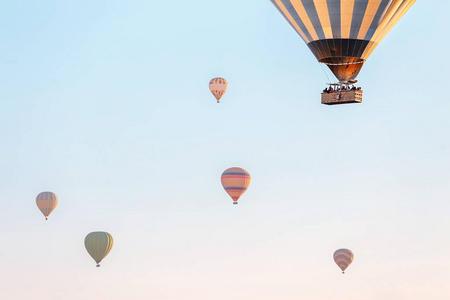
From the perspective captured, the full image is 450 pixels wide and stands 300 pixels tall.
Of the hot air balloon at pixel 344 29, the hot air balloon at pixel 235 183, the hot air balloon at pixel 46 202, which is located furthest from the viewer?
the hot air balloon at pixel 46 202

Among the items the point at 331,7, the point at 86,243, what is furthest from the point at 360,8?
the point at 86,243

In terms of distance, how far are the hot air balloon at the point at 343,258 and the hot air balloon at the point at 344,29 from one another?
29049 millimetres

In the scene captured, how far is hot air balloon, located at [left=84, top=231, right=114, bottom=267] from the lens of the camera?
328 feet

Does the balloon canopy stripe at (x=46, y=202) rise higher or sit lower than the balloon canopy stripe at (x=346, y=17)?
lower

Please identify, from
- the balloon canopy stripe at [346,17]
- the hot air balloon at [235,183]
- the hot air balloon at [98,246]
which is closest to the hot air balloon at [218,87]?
the hot air balloon at [235,183]

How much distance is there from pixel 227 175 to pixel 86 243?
1120cm

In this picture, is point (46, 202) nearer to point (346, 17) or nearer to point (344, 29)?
point (344, 29)

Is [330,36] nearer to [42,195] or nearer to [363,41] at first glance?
[363,41]

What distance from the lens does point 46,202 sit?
108m

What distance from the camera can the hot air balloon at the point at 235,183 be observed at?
100 metres

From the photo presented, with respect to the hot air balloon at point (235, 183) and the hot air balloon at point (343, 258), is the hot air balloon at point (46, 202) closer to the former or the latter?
the hot air balloon at point (235, 183)

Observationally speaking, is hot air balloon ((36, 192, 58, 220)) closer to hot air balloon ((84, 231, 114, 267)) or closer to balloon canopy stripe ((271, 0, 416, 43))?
hot air balloon ((84, 231, 114, 267))

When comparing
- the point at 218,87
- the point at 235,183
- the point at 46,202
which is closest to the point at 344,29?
the point at 235,183

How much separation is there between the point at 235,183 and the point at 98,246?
10.7 metres
